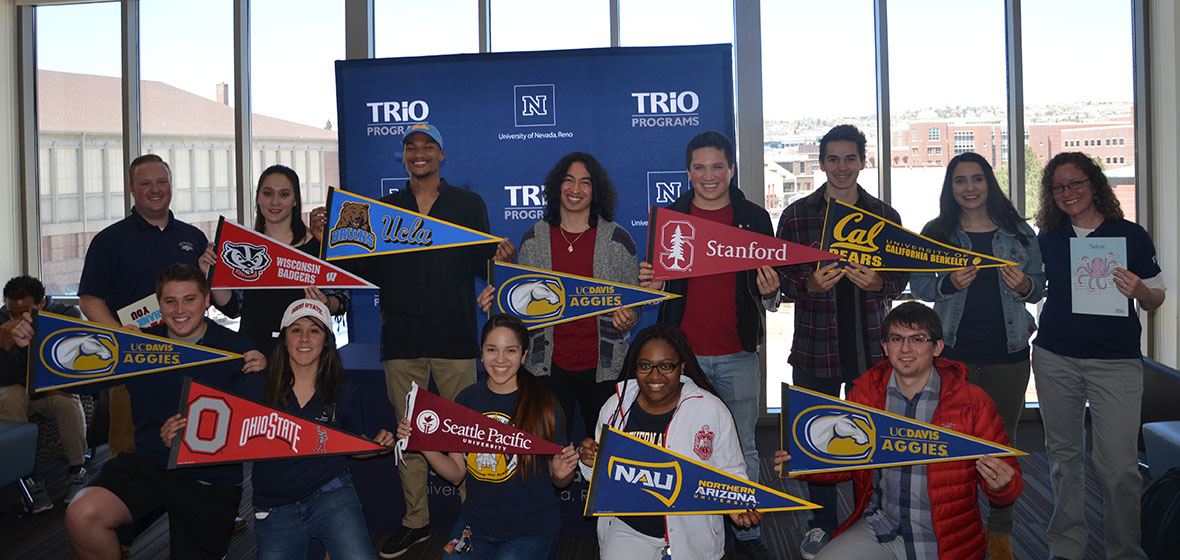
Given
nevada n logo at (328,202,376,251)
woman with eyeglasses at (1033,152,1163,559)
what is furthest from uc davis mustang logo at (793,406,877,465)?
nevada n logo at (328,202,376,251)

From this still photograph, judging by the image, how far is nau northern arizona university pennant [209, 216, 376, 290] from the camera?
3959 mm

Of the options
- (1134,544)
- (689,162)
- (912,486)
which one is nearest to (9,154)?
(689,162)

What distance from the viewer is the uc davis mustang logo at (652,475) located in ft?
9.31

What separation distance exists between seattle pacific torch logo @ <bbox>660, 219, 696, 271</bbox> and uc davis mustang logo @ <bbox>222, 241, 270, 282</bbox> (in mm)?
1908

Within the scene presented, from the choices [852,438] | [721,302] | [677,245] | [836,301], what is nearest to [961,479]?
[852,438]

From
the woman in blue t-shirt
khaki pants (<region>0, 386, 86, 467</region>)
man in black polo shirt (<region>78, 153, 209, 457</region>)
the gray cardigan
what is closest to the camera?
the woman in blue t-shirt

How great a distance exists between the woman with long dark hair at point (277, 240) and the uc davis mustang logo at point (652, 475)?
6.41 feet

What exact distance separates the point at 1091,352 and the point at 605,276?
216 centimetres

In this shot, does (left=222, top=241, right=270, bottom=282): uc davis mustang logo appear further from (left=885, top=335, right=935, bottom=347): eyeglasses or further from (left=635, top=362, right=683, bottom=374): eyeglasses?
(left=885, top=335, right=935, bottom=347): eyeglasses

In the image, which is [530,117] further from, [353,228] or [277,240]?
[277,240]

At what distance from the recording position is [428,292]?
4156 millimetres

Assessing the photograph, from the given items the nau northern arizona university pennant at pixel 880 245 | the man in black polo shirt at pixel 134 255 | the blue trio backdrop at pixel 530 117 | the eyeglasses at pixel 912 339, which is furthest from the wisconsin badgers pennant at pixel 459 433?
the blue trio backdrop at pixel 530 117

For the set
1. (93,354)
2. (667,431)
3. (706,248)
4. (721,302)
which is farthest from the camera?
(721,302)

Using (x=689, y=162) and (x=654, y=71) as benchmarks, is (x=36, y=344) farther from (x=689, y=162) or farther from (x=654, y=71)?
(x=654, y=71)
